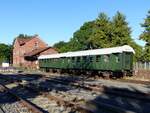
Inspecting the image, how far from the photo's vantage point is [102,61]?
35656 mm

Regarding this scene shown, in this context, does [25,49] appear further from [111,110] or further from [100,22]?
[111,110]

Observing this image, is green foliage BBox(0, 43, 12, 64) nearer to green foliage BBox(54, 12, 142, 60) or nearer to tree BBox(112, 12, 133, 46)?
green foliage BBox(54, 12, 142, 60)

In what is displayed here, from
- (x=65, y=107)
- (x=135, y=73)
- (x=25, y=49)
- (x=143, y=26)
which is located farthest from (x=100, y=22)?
(x=65, y=107)

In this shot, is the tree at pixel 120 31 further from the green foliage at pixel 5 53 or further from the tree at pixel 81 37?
the green foliage at pixel 5 53

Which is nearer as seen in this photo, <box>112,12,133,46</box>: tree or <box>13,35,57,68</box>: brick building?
<box>112,12,133,46</box>: tree

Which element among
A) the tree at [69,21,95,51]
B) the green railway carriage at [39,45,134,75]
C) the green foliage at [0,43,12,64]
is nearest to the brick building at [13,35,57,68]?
the tree at [69,21,95,51]

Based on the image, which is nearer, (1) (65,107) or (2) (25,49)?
(1) (65,107)

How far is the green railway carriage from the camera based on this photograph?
109 ft

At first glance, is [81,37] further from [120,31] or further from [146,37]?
[146,37]

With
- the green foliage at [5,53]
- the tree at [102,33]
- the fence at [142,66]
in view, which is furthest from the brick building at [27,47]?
the fence at [142,66]

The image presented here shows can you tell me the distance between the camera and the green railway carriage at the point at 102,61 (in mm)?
33344

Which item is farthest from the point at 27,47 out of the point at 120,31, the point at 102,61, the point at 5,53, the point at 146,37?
the point at 102,61

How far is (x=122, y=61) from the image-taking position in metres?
33.0

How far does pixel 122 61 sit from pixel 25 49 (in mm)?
66047
